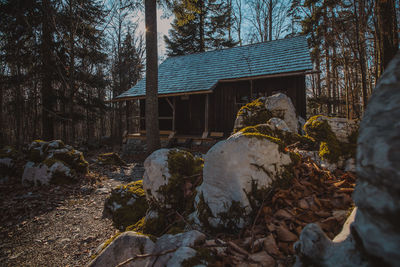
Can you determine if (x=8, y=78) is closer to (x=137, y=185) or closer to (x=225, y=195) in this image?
(x=137, y=185)

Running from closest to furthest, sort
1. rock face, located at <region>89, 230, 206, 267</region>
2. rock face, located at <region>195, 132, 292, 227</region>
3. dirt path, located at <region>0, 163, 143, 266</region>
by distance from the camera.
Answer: rock face, located at <region>89, 230, 206, 267</region> < rock face, located at <region>195, 132, 292, 227</region> < dirt path, located at <region>0, 163, 143, 266</region>

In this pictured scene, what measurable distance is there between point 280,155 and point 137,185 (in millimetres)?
2625

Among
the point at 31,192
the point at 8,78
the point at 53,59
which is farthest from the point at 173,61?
the point at 31,192

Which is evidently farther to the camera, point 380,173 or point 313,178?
point 313,178

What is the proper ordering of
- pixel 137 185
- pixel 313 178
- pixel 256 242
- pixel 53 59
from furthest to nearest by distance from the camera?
1. pixel 53 59
2. pixel 137 185
3. pixel 313 178
4. pixel 256 242

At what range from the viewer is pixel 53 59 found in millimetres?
11859

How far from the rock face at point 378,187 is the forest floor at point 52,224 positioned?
109 inches

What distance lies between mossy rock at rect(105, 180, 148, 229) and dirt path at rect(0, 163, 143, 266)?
267mm

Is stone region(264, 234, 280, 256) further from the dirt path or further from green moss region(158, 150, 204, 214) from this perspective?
the dirt path

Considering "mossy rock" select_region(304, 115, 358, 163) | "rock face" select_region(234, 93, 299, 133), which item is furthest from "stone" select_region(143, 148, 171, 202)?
"mossy rock" select_region(304, 115, 358, 163)

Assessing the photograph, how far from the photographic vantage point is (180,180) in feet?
7.77

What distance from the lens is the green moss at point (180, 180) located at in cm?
222

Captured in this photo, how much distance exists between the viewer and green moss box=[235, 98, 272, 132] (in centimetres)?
338

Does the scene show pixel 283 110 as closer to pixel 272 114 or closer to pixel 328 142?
pixel 272 114
